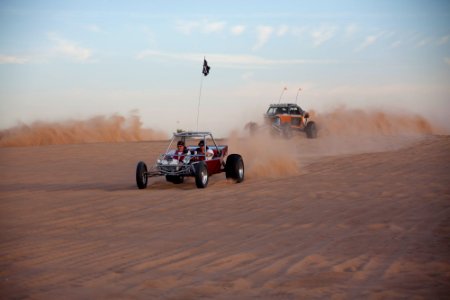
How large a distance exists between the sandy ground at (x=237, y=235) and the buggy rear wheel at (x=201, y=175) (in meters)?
0.25

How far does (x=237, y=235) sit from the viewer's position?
969cm

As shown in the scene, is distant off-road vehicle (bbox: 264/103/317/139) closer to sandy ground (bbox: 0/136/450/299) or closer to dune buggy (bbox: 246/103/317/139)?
dune buggy (bbox: 246/103/317/139)

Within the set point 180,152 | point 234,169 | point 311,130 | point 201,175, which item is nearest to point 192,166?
point 201,175

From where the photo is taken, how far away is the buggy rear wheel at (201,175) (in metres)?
15.4

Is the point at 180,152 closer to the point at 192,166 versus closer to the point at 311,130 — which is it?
the point at 192,166

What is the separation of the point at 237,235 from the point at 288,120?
2256 cm

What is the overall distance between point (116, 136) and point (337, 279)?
3353 cm

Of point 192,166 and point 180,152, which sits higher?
point 180,152

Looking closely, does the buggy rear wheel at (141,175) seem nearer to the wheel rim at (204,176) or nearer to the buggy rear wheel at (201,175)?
the buggy rear wheel at (201,175)

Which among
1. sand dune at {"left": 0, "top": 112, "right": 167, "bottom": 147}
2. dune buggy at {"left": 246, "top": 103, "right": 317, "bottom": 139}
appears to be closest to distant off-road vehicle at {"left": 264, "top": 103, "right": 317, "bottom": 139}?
dune buggy at {"left": 246, "top": 103, "right": 317, "bottom": 139}

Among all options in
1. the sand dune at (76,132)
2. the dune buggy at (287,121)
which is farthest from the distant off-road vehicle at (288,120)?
the sand dune at (76,132)

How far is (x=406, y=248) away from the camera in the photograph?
857 cm

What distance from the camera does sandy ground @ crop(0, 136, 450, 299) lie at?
6926 millimetres

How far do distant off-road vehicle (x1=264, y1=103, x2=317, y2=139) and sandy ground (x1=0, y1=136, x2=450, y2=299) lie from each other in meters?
11.6
